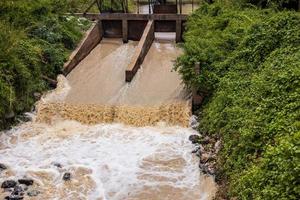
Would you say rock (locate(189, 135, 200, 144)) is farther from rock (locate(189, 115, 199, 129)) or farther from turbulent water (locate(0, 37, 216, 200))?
rock (locate(189, 115, 199, 129))

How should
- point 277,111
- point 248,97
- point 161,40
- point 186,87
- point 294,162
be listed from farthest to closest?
point 161,40 < point 186,87 < point 248,97 < point 277,111 < point 294,162

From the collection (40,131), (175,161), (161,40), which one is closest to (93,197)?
(175,161)

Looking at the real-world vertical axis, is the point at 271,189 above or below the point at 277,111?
below

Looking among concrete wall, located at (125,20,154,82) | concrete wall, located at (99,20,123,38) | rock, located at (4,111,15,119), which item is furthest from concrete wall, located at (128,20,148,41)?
rock, located at (4,111,15,119)

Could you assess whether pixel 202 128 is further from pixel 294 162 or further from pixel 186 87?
pixel 294 162

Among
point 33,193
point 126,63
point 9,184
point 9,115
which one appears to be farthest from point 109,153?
point 126,63

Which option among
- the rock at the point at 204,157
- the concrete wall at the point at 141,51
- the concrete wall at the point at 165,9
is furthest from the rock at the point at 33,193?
the concrete wall at the point at 165,9
